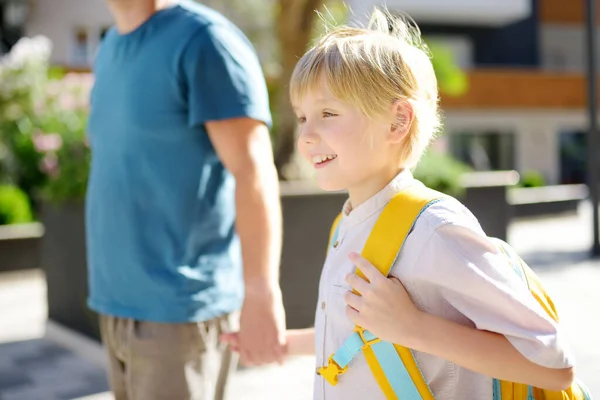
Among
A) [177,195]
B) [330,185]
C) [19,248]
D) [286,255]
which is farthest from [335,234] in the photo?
[19,248]

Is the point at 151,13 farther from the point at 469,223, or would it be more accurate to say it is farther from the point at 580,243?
the point at 580,243

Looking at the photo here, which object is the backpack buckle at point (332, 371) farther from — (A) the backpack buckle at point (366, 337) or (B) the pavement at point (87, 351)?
(B) the pavement at point (87, 351)

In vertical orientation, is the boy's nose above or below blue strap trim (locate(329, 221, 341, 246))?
above

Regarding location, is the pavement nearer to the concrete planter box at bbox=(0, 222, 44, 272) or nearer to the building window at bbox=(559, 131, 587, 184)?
the concrete planter box at bbox=(0, 222, 44, 272)

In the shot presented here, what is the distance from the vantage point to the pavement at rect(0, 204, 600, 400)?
15.7ft

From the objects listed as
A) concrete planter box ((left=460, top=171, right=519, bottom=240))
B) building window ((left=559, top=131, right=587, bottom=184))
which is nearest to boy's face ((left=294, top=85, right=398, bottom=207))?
concrete planter box ((left=460, top=171, right=519, bottom=240))

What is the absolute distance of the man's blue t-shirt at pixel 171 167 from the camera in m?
1.94

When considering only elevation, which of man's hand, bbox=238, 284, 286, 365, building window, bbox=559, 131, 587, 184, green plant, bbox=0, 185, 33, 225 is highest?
man's hand, bbox=238, 284, 286, 365

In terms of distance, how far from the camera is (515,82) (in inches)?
1075

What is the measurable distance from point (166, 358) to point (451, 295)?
3.08ft

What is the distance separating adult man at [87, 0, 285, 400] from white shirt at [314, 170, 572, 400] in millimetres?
447

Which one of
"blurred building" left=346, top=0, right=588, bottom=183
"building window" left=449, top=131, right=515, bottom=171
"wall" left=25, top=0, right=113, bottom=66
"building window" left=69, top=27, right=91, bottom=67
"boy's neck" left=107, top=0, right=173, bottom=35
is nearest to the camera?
"boy's neck" left=107, top=0, right=173, bottom=35

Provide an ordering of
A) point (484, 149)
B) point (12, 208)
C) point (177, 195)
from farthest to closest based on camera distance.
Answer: point (484, 149), point (12, 208), point (177, 195)

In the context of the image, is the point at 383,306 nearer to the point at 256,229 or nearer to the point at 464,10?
the point at 256,229
